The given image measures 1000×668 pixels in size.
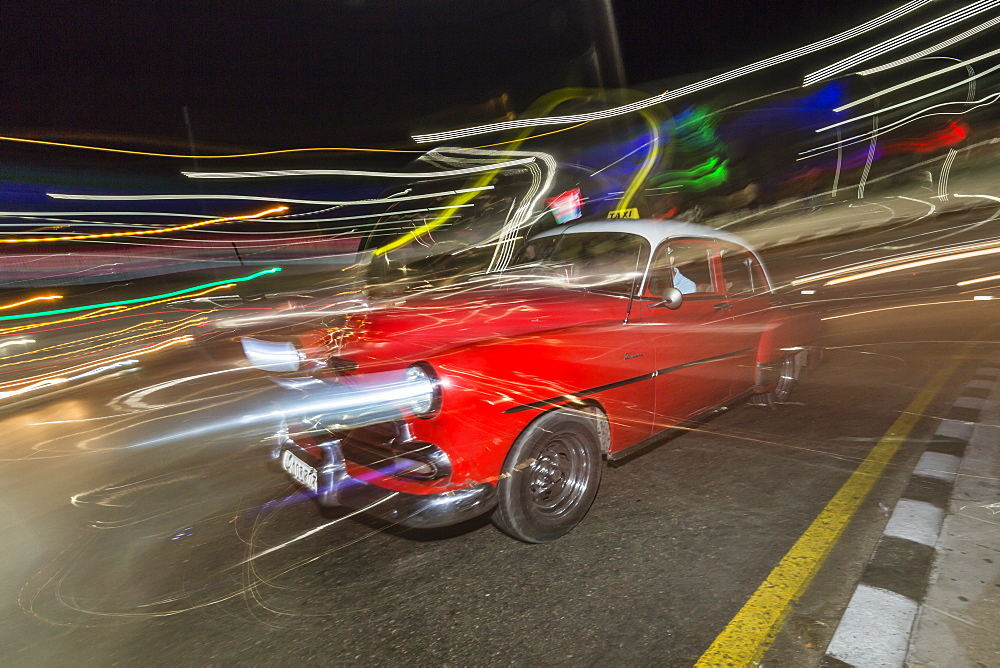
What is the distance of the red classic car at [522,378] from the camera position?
2398mm

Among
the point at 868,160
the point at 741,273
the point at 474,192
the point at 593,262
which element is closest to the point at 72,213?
the point at 474,192

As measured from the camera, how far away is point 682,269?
3.81m

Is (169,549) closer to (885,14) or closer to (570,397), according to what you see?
(570,397)

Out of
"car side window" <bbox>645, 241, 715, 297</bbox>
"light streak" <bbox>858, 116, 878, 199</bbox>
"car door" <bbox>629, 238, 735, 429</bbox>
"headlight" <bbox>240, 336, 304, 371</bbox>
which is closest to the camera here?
"headlight" <bbox>240, 336, 304, 371</bbox>

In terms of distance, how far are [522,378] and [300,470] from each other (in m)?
1.18

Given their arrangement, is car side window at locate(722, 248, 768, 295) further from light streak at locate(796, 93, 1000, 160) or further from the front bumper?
light streak at locate(796, 93, 1000, 160)

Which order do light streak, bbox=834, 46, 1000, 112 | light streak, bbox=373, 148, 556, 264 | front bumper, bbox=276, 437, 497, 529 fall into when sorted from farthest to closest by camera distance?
light streak, bbox=834, 46, 1000, 112 → light streak, bbox=373, 148, 556, 264 → front bumper, bbox=276, 437, 497, 529

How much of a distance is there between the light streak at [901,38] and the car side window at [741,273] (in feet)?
13.1

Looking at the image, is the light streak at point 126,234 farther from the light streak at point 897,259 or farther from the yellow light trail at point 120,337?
the light streak at point 897,259

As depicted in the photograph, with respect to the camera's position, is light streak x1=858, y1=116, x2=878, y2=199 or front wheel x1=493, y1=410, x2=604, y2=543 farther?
light streak x1=858, y1=116, x2=878, y2=199

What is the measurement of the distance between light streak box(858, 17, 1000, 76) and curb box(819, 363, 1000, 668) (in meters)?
6.19

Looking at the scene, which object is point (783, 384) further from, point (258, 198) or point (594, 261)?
point (258, 198)

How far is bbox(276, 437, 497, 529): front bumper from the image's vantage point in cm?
233

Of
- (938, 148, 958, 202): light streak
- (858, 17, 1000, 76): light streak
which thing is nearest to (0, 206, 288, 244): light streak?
(858, 17, 1000, 76): light streak
